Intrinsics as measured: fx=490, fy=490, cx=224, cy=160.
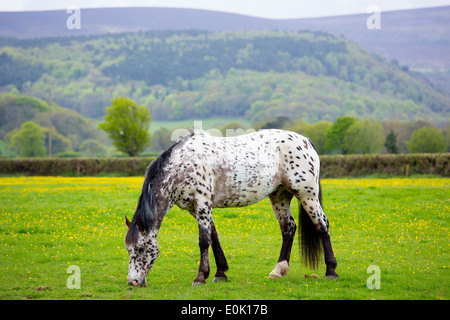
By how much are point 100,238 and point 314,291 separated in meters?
7.15

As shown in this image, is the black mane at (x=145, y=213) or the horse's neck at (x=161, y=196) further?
the horse's neck at (x=161, y=196)

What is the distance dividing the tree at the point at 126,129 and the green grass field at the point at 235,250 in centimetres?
4764

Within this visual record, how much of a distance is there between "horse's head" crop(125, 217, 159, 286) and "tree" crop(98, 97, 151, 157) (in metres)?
60.3

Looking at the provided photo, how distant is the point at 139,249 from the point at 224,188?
1.81 metres

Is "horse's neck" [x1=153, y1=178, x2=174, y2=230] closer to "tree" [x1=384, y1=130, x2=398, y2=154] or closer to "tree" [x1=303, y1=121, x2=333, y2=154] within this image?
"tree" [x1=384, y1=130, x2=398, y2=154]

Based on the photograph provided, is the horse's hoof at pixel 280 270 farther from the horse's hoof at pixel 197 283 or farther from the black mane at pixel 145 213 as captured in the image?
the black mane at pixel 145 213

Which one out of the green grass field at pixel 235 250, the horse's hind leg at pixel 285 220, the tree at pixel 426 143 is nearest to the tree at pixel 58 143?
the tree at pixel 426 143

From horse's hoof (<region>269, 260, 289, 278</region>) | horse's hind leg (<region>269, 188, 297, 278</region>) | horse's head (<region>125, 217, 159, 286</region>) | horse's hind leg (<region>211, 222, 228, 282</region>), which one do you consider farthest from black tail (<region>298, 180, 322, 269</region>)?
horse's head (<region>125, 217, 159, 286</region>)

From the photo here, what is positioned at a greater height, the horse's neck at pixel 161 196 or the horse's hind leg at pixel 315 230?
the horse's neck at pixel 161 196

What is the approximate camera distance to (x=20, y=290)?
803 centimetres

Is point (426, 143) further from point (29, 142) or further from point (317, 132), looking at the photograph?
point (29, 142)

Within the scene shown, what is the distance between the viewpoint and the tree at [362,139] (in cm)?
8250

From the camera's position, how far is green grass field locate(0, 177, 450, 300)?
8.06m

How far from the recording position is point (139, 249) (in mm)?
8133
